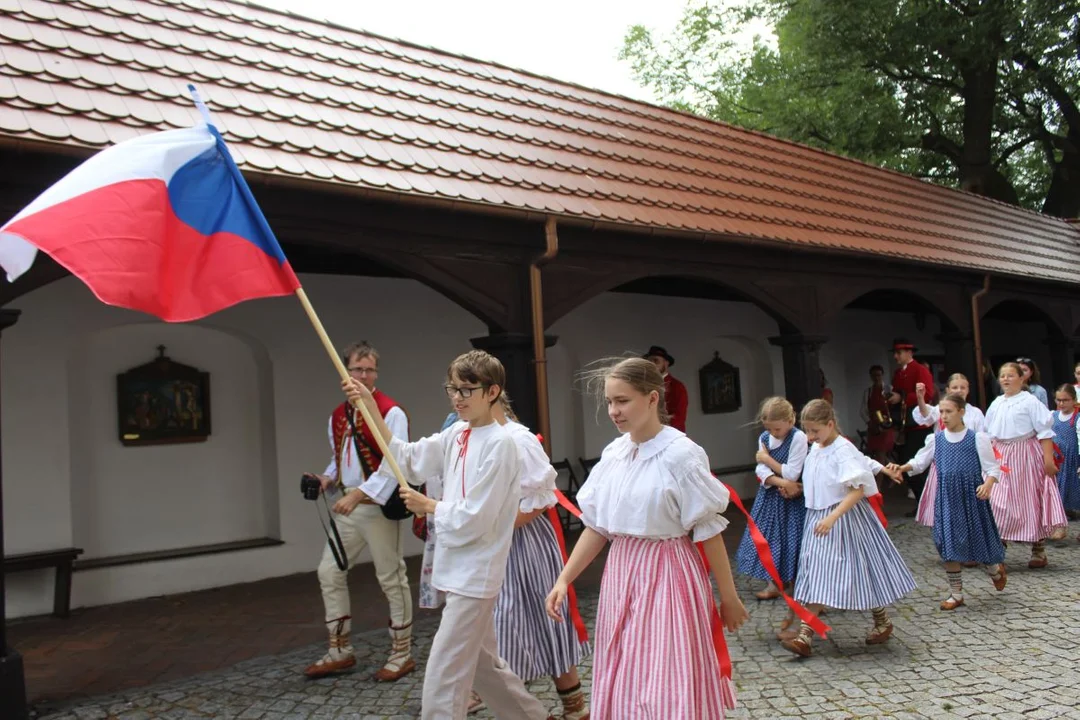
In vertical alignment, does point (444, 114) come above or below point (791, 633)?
above

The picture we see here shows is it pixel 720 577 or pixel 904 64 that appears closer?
pixel 720 577

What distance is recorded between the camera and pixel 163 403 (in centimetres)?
704

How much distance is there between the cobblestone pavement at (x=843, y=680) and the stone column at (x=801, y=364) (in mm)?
3125

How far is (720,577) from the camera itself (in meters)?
2.86

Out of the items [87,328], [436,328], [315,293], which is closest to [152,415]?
[87,328]

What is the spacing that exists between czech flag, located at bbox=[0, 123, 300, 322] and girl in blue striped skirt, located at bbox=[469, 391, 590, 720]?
119 centimetres

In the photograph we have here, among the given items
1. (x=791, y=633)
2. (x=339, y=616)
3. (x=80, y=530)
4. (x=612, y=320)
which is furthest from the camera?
(x=612, y=320)

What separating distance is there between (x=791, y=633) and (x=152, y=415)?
5.10 m

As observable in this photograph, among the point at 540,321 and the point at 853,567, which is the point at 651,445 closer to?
the point at 853,567

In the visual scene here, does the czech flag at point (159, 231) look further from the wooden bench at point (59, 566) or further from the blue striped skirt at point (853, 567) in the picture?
the wooden bench at point (59, 566)

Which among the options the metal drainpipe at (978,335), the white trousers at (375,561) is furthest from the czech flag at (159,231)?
the metal drainpipe at (978,335)

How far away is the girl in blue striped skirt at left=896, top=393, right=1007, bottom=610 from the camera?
5.68m

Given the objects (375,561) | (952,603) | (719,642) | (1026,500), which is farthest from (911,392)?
(719,642)

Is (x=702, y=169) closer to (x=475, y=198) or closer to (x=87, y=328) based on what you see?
(x=475, y=198)
